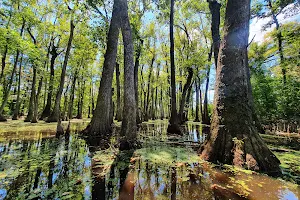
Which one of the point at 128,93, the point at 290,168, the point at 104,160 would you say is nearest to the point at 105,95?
the point at 128,93

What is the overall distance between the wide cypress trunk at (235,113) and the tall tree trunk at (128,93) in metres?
2.71

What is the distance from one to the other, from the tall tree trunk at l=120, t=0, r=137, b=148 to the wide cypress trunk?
8.90ft

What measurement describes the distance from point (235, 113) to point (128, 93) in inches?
150

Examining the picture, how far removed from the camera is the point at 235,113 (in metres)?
4.64

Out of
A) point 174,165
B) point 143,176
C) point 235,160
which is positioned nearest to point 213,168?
point 235,160

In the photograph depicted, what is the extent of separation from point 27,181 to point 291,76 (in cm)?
1817

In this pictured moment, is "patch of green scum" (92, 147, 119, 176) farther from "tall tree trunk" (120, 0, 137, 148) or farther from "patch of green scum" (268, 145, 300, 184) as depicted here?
"patch of green scum" (268, 145, 300, 184)

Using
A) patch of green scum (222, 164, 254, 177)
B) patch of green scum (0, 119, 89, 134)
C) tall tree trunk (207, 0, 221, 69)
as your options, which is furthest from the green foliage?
patch of green scum (0, 119, 89, 134)

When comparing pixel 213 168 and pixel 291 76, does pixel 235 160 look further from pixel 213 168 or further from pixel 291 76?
pixel 291 76

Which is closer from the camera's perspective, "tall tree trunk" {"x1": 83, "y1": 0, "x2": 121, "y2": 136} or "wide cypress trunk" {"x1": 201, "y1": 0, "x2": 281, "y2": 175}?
"wide cypress trunk" {"x1": 201, "y1": 0, "x2": 281, "y2": 175}

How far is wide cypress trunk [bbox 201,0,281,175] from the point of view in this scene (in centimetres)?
412

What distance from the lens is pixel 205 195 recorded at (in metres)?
2.81

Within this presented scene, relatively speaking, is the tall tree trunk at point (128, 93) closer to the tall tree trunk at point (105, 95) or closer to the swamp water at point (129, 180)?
the swamp water at point (129, 180)

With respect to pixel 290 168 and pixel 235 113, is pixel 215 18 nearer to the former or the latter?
pixel 235 113
